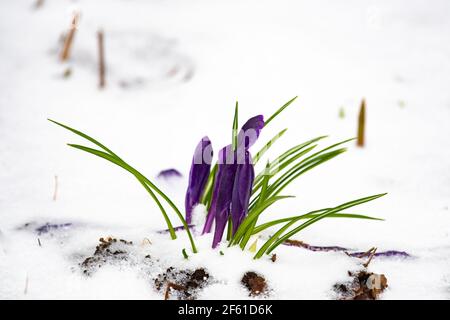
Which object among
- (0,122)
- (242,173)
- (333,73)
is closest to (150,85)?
(0,122)

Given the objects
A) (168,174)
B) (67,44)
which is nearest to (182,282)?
(168,174)

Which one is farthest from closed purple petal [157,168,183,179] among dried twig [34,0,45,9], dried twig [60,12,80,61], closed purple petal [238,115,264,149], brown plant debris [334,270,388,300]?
dried twig [34,0,45,9]

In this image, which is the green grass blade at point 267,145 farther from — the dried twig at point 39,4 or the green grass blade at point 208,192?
the dried twig at point 39,4

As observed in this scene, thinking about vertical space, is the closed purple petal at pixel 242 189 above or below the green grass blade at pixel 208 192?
below

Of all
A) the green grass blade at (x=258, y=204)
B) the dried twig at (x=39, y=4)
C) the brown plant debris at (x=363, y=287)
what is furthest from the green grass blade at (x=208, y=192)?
the dried twig at (x=39, y=4)

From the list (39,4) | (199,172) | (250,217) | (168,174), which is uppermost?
(39,4)

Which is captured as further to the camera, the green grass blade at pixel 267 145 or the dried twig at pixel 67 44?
the dried twig at pixel 67 44

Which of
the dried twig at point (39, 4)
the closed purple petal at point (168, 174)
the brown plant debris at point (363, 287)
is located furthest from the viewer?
the dried twig at point (39, 4)

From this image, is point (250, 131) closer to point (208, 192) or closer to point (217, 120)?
point (208, 192)
